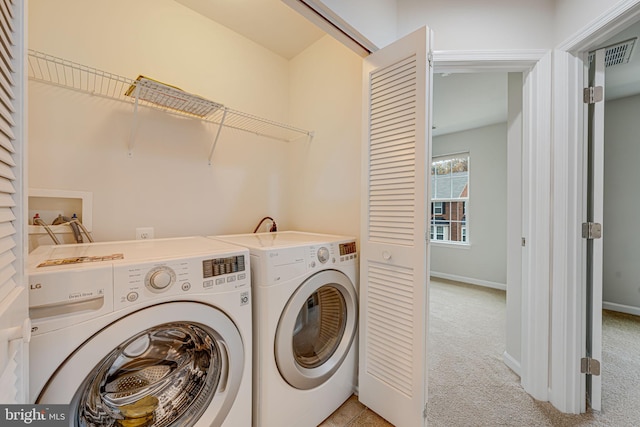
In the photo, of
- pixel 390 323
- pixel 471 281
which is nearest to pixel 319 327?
pixel 390 323

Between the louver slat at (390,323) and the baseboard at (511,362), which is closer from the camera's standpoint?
the louver slat at (390,323)

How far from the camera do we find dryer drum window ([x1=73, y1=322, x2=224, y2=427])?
34.8 inches

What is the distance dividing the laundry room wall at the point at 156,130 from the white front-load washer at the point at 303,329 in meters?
0.72

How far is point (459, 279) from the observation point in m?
4.07

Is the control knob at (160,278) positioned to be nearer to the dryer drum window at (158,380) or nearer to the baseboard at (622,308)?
the dryer drum window at (158,380)

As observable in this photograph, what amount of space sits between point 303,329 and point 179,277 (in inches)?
28.9

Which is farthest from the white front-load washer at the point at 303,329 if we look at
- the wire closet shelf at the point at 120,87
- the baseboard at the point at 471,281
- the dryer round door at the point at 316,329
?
the baseboard at the point at 471,281

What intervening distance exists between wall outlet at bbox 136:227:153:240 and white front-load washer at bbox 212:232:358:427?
26.4 inches

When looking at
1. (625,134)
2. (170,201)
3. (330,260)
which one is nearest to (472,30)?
(330,260)

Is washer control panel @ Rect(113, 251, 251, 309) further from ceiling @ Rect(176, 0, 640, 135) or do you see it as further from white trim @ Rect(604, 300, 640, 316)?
white trim @ Rect(604, 300, 640, 316)

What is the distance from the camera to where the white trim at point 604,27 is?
3.75 feet

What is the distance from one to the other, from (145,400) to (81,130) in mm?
1358

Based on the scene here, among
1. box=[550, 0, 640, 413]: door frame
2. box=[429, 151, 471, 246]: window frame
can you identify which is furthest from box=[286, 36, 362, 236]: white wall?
box=[429, 151, 471, 246]: window frame

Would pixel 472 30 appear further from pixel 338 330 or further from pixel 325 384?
pixel 325 384
